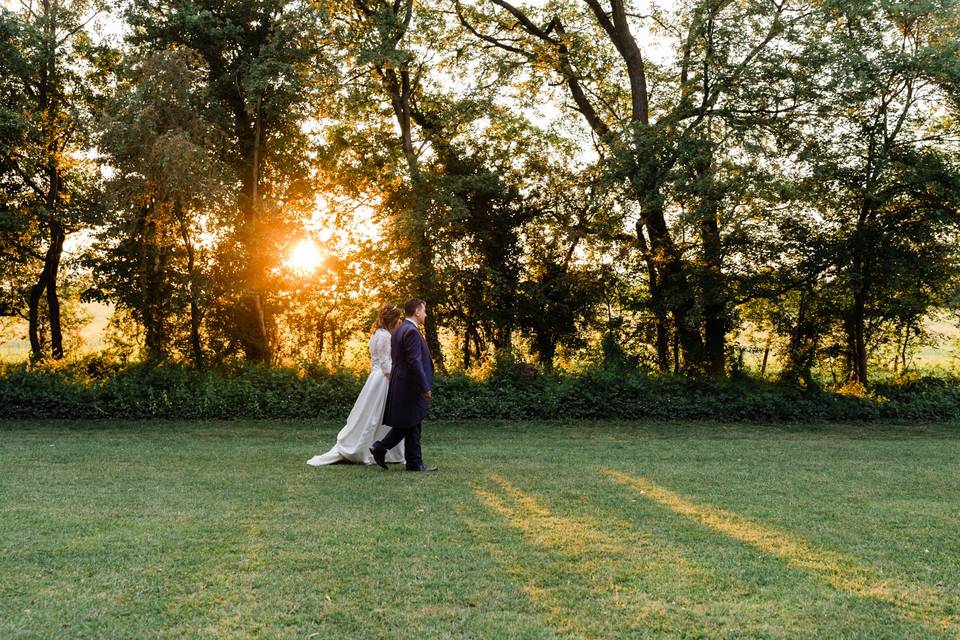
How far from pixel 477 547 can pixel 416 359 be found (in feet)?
11.0

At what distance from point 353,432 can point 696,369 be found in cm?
1003

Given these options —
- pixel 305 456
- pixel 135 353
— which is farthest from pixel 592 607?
pixel 135 353

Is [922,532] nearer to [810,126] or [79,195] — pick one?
[810,126]

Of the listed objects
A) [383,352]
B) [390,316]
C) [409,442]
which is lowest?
[409,442]

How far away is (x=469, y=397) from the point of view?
583 inches

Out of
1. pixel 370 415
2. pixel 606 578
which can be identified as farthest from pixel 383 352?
pixel 606 578

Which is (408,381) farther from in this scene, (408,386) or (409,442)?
(409,442)

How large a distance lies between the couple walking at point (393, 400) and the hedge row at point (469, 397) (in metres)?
5.05

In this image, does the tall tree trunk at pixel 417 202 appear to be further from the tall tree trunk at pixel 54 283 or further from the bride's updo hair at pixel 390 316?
the tall tree trunk at pixel 54 283

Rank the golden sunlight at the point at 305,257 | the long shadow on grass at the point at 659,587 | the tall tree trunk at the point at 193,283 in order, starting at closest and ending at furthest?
the long shadow on grass at the point at 659,587, the tall tree trunk at the point at 193,283, the golden sunlight at the point at 305,257

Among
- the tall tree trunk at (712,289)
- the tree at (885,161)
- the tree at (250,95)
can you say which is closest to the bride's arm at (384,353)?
the tall tree trunk at (712,289)

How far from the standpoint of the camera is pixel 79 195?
60.5 feet

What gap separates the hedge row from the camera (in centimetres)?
1414

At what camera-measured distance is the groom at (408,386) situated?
8.65 metres
